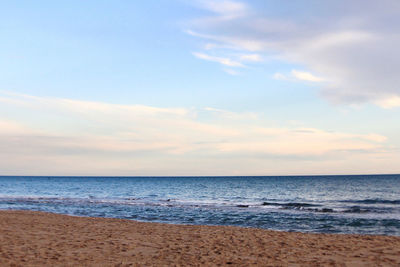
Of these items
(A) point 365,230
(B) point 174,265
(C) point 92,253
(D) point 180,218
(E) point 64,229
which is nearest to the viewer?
(B) point 174,265

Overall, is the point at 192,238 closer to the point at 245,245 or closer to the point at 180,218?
the point at 245,245

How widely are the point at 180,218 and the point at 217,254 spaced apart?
1513cm

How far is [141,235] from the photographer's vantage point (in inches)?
622

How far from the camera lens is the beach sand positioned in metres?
10.7

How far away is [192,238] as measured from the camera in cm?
1528

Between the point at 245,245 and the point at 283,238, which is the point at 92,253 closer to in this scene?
the point at 245,245

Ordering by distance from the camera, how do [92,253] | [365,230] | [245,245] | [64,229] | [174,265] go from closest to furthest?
[174,265] < [92,253] < [245,245] < [64,229] < [365,230]

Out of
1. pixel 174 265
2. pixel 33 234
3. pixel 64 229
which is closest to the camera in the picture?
pixel 174 265

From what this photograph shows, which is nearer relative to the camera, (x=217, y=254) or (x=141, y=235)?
(x=217, y=254)

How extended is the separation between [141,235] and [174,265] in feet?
19.3

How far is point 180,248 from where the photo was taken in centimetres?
1290

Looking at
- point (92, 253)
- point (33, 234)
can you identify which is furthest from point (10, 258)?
point (33, 234)

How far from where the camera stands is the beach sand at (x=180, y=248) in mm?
10672

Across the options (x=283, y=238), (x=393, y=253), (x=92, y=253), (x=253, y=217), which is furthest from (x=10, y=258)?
(x=253, y=217)
